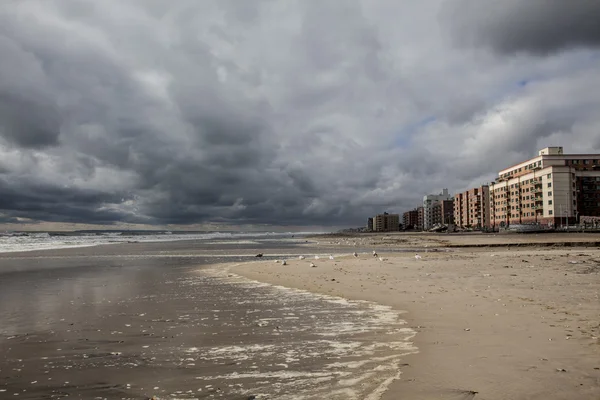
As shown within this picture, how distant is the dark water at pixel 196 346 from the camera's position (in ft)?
21.0

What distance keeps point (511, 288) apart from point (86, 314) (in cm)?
→ 1516

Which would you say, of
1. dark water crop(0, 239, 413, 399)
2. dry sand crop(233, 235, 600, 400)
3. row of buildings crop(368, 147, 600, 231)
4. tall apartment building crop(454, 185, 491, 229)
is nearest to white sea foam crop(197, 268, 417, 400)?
dark water crop(0, 239, 413, 399)

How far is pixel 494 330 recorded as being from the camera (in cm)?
944

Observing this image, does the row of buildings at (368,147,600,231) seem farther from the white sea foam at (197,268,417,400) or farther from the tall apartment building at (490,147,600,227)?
the white sea foam at (197,268,417,400)

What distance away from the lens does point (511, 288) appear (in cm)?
1571

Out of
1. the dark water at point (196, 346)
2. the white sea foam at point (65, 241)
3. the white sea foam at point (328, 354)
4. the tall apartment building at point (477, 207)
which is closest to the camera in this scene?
the white sea foam at point (328, 354)

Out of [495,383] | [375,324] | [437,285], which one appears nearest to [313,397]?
[495,383]

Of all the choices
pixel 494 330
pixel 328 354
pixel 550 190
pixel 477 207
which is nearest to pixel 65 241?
pixel 328 354

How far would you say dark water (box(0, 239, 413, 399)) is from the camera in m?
6.41

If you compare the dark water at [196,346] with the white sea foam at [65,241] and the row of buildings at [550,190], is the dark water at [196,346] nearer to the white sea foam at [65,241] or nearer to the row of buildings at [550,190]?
the white sea foam at [65,241]

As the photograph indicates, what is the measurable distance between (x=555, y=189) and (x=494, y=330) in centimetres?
12917

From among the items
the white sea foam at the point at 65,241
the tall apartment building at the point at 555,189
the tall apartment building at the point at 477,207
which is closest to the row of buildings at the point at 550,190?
the tall apartment building at the point at 555,189

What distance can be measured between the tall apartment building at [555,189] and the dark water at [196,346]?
124389 millimetres

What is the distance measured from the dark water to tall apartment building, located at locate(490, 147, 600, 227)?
12439 cm
